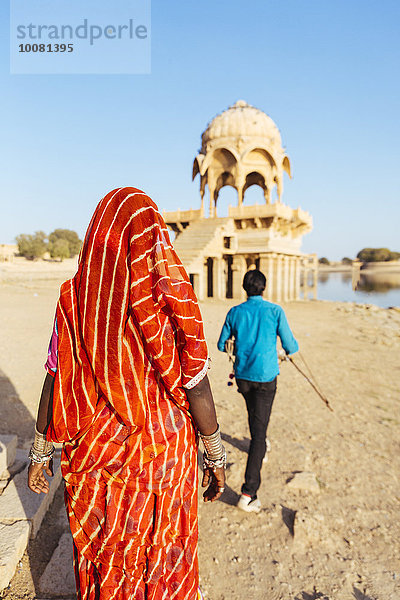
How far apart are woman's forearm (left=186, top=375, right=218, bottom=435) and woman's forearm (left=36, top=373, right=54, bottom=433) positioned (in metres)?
0.54

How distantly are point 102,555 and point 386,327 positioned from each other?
486 inches

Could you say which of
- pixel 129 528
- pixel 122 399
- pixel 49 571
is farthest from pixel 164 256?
pixel 49 571

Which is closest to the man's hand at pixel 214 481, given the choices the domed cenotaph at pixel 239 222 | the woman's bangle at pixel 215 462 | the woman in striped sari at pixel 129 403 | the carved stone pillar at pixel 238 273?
the woman's bangle at pixel 215 462

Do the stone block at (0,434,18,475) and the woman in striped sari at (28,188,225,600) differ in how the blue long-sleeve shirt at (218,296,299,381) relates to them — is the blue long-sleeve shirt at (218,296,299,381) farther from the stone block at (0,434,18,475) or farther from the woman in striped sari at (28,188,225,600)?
the stone block at (0,434,18,475)

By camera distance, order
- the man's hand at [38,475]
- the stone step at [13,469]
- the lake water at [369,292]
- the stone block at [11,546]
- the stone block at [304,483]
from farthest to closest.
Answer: the lake water at [369,292], the stone block at [304,483], the stone step at [13,469], the stone block at [11,546], the man's hand at [38,475]

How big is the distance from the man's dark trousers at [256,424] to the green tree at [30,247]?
4954cm

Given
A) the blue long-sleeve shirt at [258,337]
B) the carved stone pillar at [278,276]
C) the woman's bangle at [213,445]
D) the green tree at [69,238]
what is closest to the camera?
the woman's bangle at [213,445]

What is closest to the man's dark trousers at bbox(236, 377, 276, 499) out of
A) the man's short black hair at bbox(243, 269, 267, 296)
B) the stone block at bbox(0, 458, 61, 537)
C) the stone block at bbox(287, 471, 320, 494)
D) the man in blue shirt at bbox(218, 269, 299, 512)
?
the man in blue shirt at bbox(218, 269, 299, 512)

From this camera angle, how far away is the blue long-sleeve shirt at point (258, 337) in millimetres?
2586

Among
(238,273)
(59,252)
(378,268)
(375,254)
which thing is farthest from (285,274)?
(375,254)

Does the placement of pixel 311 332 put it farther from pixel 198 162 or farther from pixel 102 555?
pixel 198 162

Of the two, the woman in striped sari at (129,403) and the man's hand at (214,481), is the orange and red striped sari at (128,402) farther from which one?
the man's hand at (214,481)

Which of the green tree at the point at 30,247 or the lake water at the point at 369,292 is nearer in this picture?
the lake water at the point at 369,292

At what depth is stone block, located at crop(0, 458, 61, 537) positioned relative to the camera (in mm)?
2172
